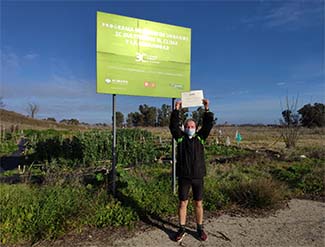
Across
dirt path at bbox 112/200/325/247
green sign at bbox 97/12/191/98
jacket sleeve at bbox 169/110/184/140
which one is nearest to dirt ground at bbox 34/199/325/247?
dirt path at bbox 112/200/325/247

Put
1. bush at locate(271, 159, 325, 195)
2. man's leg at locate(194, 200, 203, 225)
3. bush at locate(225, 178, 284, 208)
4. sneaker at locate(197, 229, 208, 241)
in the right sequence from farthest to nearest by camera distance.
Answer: bush at locate(271, 159, 325, 195) → bush at locate(225, 178, 284, 208) → man's leg at locate(194, 200, 203, 225) → sneaker at locate(197, 229, 208, 241)

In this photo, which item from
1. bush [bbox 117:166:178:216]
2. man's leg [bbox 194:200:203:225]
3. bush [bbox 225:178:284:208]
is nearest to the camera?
man's leg [bbox 194:200:203:225]

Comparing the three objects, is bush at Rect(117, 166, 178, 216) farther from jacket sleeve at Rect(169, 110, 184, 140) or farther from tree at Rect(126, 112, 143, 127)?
tree at Rect(126, 112, 143, 127)

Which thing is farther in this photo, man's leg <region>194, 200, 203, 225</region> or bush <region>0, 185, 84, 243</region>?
man's leg <region>194, 200, 203, 225</region>

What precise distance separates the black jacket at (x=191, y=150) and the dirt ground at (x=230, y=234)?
991 millimetres

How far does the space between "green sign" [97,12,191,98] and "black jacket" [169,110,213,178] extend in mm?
1716

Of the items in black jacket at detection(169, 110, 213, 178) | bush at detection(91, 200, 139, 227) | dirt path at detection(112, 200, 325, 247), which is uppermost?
black jacket at detection(169, 110, 213, 178)

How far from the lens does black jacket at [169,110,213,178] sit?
4.25 meters

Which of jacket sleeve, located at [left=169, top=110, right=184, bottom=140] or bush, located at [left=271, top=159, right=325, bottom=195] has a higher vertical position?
jacket sleeve, located at [left=169, top=110, right=184, bottom=140]

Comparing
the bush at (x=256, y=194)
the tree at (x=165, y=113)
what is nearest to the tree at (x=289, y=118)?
the tree at (x=165, y=113)

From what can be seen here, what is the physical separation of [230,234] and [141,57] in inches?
154

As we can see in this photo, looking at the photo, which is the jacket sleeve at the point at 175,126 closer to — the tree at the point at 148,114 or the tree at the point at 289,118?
the tree at the point at 289,118

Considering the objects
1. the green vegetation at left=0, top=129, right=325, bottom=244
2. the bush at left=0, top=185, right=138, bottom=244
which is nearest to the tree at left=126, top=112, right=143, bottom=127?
the green vegetation at left=0, top=129, right=325, bottom=244

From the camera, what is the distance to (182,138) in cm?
443
